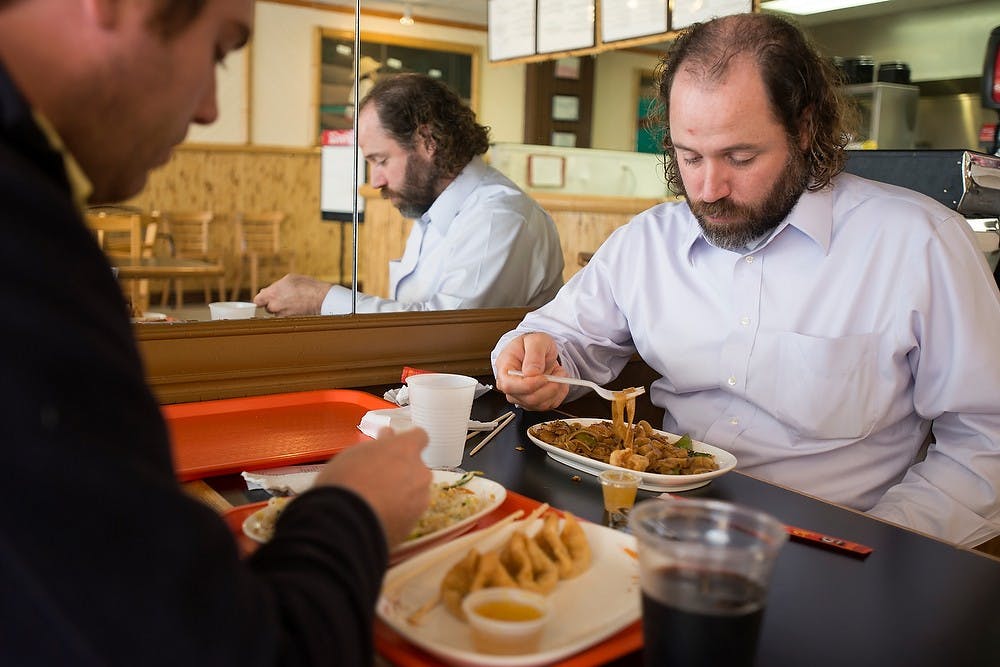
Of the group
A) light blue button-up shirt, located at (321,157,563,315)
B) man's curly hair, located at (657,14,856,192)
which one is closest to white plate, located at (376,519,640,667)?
man's curly hair, located at (657,14,856,192)

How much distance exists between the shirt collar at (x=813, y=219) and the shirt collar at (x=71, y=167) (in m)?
1.54

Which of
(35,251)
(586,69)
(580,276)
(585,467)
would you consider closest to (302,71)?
(580,276)

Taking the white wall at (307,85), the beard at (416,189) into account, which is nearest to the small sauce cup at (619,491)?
the white wall at (307,85)

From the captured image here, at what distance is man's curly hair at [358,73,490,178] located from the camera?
8.86ft

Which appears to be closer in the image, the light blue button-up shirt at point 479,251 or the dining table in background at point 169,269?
the dining table in background at point 169,269

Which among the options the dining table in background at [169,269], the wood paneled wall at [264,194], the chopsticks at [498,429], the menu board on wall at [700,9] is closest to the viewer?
the chopsticks at [498,429]

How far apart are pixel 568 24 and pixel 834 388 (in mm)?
2842

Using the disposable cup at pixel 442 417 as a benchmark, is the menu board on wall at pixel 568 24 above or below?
above

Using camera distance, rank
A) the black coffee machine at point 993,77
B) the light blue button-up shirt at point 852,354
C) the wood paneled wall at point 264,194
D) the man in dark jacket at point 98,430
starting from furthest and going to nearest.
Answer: the black coffee machine at point 993,77, the wood paneled wall at point 264,194, the light blue button-up shirt at point 852,354, the man in dark jacket at point 98,430

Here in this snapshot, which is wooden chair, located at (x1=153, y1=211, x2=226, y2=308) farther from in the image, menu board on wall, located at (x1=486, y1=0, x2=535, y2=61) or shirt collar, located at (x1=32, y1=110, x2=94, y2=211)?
shirt collar, located at (x1=32, y1=110, x2=94, y2=211)

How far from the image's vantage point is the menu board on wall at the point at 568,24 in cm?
400

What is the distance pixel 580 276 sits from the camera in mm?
2250

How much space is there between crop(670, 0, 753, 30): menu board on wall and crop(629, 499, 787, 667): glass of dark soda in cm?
344

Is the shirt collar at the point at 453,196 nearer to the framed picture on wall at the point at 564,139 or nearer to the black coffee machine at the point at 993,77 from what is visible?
the framed picture on wall at the point at 564,139
